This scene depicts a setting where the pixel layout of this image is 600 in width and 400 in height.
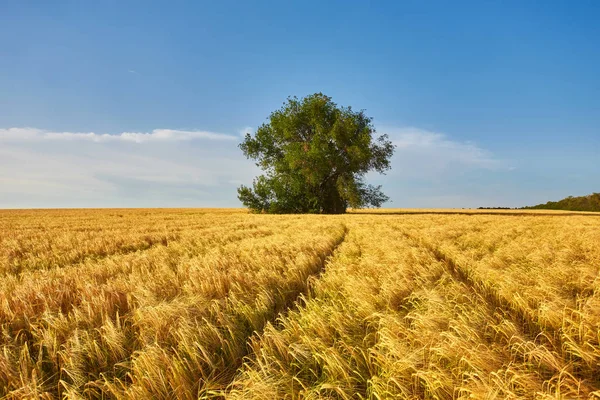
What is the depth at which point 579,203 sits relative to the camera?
8131cm

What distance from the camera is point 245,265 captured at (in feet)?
22.0

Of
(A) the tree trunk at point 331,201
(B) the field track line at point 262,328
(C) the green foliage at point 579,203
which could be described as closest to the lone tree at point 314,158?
(A) the tree trunk at point 331,201

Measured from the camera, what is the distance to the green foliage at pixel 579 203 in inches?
3007

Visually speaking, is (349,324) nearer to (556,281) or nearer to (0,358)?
(0,358)

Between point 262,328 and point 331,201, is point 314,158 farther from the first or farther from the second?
point 262,328

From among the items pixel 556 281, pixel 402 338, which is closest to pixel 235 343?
pixel 402 338

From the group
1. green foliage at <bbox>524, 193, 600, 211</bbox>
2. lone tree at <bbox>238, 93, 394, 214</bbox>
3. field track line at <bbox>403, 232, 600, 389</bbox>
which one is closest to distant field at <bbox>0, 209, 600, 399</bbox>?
field track line at <bbox>403, 232, 600, 389</bbox>

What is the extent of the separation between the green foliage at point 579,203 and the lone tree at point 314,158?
2485 inches

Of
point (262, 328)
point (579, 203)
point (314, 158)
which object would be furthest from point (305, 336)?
point (579, 203)

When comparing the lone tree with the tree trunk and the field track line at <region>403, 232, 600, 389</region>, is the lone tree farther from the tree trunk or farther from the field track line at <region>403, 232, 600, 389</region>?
the field track line at <region>403, 232, 600, 389</region>

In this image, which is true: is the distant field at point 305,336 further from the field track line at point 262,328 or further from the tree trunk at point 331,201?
the tree trunk at point 331,201

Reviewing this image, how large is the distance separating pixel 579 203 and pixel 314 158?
255 ft

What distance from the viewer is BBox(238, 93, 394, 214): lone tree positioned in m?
40.1

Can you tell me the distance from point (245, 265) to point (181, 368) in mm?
3991
